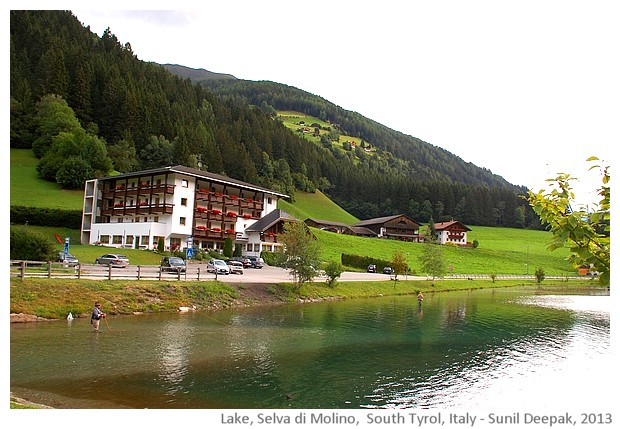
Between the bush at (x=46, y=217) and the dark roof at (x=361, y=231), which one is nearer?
the bush at (x=46, y=217)

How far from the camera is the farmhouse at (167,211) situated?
7062 centimetres

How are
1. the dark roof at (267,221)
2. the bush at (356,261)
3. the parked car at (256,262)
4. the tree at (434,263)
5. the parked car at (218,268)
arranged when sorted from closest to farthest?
the parked car at (218,268), the parked car at (256,262), the tree at (434,263), the dark roof at (267,221), the bush at (356,261)

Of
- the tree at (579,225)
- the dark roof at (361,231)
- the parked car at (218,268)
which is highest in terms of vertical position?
the dark roof at (361,231)

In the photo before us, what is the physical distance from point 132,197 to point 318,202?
259 ft

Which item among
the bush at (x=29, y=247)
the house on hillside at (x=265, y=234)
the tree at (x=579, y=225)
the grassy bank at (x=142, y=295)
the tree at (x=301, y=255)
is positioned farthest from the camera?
the house on hillside at (x=265, y=234)

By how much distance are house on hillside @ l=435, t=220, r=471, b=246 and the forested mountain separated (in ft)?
99.1

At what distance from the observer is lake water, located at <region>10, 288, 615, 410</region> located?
15023 millimetres

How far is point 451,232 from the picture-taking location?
128000 millimetres

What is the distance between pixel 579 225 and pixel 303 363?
15.8m

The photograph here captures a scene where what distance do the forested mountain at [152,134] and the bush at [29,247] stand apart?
50.2 meters

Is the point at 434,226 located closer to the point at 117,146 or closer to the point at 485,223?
the point at 485,223

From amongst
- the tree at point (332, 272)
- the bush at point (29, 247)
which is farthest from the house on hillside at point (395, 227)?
the bush at point (29, 247)

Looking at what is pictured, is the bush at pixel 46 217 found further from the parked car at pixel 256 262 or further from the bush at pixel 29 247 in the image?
the bush at pixel 29 247

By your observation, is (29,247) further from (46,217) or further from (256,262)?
(46,217)
